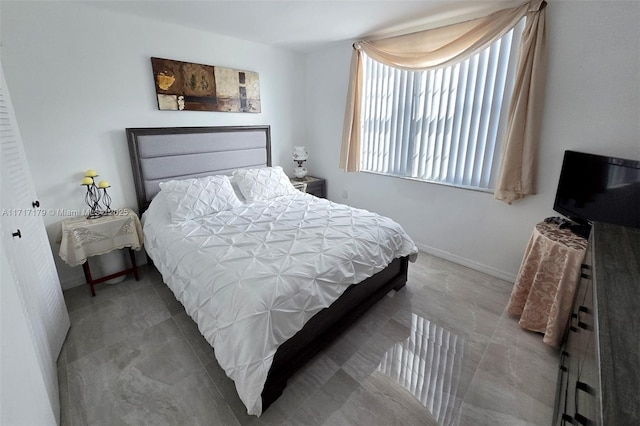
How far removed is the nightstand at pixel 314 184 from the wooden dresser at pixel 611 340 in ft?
10.1

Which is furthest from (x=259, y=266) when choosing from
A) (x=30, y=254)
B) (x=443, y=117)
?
(x=443, y=117)

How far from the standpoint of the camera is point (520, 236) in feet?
8.21

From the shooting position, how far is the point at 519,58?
2.21 m

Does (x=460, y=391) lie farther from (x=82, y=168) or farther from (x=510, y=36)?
(x=82, y=168)

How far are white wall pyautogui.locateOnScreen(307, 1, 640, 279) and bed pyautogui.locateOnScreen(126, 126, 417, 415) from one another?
0.89 metres

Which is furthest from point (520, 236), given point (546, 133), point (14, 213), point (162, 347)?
point (14, 213)

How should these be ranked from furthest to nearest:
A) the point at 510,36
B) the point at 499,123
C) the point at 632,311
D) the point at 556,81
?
the point at 499,123 < the point at 510,36 < the point at 556,81 < the point at 632,311

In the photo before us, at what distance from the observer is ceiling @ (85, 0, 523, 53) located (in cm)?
226

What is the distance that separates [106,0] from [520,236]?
408 cm

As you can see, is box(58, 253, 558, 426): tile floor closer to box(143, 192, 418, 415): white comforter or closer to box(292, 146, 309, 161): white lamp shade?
box(143, 192, 418, 415): white comforter

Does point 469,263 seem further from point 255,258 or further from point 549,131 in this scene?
point 255,258

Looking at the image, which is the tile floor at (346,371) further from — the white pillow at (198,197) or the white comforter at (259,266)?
the white pillow at (198,197)

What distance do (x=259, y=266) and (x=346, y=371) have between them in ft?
2.80

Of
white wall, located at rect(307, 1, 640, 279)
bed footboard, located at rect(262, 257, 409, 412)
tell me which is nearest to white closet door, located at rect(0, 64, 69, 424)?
bed footboard, located at rect(262, 257, 409, 412)
